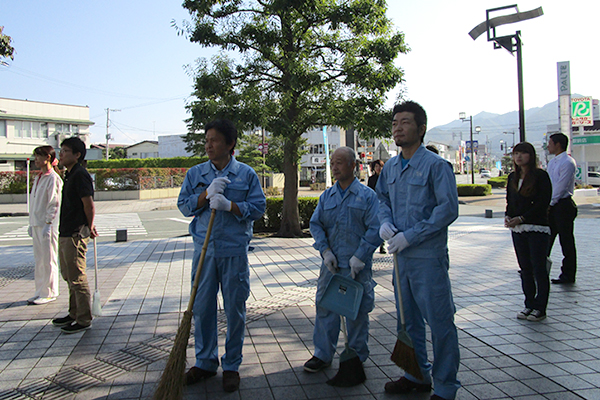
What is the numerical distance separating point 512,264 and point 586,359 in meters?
4.30

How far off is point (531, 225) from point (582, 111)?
37196 mm

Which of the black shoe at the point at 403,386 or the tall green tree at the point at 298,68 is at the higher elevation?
the tall green tree at the point at 298,68

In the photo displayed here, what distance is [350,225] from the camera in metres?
3.39

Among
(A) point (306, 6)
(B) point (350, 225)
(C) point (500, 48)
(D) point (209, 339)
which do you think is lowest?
(D) point (209, 339)

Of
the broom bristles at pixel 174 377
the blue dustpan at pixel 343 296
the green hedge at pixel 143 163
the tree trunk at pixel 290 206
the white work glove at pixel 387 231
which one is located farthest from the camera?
the green hedge at pixel 143 163

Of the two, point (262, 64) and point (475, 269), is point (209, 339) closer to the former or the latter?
point (475, 269)

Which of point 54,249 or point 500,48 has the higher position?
point 500,48

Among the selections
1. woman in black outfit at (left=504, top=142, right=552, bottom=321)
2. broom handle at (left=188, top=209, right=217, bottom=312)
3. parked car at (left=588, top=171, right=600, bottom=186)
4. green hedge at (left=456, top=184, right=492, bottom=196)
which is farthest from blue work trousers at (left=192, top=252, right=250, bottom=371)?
parked car at (left=588, top=171, right=600, bottom=186)

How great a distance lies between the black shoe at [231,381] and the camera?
3.10 m

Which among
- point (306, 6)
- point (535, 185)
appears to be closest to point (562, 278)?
point (535, 185)

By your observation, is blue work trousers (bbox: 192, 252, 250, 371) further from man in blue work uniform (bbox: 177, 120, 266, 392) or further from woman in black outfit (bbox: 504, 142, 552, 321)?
woman in black outfit (bbox: 504, 142, 552, 321)

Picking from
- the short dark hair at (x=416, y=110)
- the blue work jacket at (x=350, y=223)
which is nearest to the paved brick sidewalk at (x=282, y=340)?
the blue work jacket at (x=350, y=223)

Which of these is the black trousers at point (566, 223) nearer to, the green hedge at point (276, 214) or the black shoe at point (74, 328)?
the black shoe at point (74, 328)

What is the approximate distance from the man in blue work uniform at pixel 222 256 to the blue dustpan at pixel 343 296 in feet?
2.01
